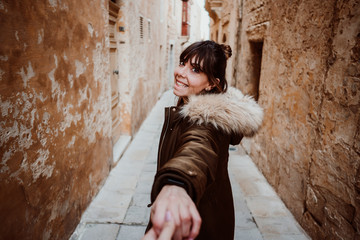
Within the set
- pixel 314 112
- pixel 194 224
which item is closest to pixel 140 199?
pixel 314 112

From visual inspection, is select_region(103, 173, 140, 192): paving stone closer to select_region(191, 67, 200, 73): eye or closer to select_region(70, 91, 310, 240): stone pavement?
select_region(70, 91, 310, 240): stone pavement

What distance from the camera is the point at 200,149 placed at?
0.98 metres

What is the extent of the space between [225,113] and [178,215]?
0.67 m

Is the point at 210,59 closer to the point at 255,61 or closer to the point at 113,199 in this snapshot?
the point at 113,199

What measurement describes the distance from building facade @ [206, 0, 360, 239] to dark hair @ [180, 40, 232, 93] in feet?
4.08

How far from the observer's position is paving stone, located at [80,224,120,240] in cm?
267

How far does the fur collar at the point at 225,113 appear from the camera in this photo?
3.86ft

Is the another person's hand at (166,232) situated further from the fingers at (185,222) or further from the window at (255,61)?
the window at (255,61)

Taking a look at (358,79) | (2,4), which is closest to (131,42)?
(2,4)

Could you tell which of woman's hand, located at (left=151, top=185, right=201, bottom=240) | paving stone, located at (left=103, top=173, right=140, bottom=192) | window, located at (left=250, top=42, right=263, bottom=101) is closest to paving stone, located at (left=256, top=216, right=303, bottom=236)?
paving stone, located at (left=103, top=173, right=140, bottom=192)

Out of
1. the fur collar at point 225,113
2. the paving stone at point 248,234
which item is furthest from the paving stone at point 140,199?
the fur collar at point 225,113

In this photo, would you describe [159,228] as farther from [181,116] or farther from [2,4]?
[2,4]

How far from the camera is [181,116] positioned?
129cm

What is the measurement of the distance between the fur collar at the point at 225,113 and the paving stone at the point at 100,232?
203cm
